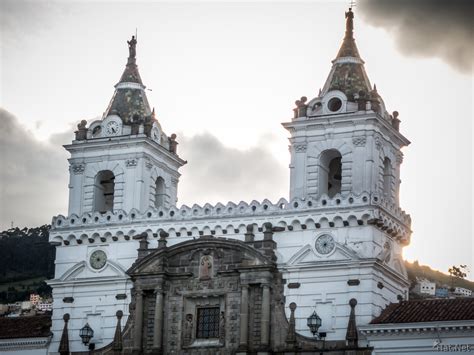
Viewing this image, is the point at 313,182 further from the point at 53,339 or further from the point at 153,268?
the point at 53,339

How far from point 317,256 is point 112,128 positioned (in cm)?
1310

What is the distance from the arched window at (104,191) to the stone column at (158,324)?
649cm

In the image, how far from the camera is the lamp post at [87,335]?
62.0 meters

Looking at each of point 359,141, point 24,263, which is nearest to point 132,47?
point 359,141

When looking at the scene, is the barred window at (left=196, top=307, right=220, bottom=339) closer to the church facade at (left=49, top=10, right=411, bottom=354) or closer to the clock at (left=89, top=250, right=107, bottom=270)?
the church facade at (left=49, top=10, right=411, bottom=354)

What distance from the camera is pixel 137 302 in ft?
201

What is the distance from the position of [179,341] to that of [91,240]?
708 cm

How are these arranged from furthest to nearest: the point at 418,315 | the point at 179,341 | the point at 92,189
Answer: the point at 92,189 < the point at 179,341 < the point at 418,315

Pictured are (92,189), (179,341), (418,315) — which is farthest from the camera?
(92,189)

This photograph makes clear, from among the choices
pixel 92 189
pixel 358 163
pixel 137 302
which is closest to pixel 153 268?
pixel 137 302

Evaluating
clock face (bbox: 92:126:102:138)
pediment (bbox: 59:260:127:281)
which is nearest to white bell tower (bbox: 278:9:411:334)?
pediment (bbox: 59:260:127:281)

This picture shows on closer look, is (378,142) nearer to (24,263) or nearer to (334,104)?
(334,104)

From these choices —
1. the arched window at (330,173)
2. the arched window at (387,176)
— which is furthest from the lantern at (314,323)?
the arched window at (387,176)

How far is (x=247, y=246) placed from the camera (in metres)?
59.8
